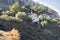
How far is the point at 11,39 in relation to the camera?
10.1ft

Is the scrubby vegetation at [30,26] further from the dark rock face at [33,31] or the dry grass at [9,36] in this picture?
the dry grass at [9,36]

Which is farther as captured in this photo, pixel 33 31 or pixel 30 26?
pixel 30 26

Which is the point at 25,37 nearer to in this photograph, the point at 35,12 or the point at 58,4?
the point at 35,12

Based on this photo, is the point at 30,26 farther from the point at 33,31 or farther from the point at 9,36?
the point at 9,36

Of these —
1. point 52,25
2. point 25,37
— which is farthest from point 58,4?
point 25,37

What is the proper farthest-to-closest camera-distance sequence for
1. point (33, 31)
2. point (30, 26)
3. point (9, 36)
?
point (30, 26)
point (33, 31)
point (9, 36)

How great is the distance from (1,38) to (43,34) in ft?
90.3

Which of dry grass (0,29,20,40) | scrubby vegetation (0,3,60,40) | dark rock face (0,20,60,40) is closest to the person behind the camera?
dry grass (0,29,20,40)

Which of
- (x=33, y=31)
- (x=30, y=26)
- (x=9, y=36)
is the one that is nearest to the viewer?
(x=9, y=36)

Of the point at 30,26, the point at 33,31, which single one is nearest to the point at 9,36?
the point at 33,31

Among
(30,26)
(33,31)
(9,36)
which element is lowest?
(9,36)

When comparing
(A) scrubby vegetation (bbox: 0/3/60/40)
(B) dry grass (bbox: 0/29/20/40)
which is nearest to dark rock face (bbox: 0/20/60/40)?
(A) scrubby vegetation (bbox: 0/3/60/40)

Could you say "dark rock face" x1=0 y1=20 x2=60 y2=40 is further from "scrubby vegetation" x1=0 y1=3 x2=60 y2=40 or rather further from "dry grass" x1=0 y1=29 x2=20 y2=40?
"dry grass" x1=0 y1=29 x2=20 y2=40

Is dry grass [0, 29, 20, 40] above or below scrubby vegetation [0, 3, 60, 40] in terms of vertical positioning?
below
